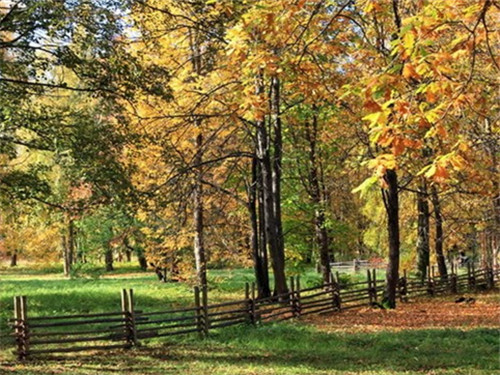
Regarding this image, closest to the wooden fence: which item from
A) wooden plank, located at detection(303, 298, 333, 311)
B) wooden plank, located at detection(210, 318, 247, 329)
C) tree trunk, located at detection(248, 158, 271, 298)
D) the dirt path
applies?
the dirt path

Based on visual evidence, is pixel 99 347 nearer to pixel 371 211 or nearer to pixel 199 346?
pixel 199 346

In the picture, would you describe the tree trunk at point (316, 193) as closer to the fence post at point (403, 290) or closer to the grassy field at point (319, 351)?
the fence post at point (403, 290)

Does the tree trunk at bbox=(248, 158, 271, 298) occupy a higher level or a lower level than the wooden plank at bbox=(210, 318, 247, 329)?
higher

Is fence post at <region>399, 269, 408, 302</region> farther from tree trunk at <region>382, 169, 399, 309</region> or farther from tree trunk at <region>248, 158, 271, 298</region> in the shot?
tree trunk at <region>248, 158, 271, 298</region>

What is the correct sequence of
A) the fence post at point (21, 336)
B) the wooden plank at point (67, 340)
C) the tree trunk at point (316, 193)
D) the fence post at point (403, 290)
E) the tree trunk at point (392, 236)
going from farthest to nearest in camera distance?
the tree trunk at point (316, 193) → the fence post at point (403, 290) → the tree trunk at point (392, 236) → the wooden plank at point (67, 340) → the fence post at point (21, 336)

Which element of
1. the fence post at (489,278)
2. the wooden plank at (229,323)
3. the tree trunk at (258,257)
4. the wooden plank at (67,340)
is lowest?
the fence post at (489,278)

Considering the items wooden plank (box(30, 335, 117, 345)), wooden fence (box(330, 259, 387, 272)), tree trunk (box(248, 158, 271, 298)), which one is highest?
tree trunk (box(248, 158, 271, 298))

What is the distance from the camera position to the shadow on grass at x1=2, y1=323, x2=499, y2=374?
8.54 m

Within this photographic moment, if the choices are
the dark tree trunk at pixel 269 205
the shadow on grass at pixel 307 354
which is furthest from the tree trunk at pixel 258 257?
the shadow on grass at pixel 307 354

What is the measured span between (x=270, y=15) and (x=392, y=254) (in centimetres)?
1205

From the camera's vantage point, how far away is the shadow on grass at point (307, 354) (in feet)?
28.0

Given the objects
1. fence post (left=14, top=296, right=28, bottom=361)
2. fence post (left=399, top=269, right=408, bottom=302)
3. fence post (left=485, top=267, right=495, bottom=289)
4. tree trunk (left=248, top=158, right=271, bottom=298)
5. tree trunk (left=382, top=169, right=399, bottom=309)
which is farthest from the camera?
fence post (left=485, top=267, right=495, bottom=289)

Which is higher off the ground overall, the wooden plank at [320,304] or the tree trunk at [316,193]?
the tree trunk at [316,193]

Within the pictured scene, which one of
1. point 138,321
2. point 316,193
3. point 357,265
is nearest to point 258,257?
point 316,193
